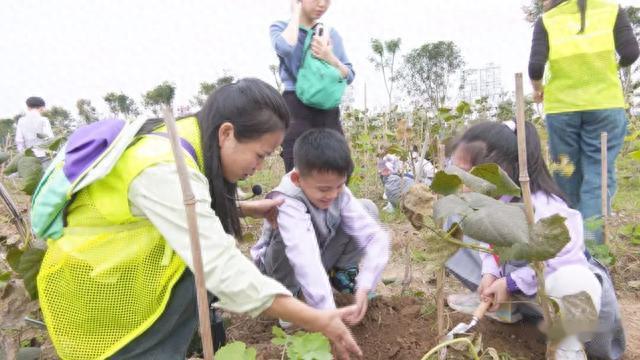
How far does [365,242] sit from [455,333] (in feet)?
2.07

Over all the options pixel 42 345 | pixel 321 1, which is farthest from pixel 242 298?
pixel 321 1

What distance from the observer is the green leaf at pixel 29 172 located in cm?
122

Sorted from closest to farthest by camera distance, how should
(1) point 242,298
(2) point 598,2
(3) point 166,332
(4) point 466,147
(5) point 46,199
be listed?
(1) point 242,298 < (5) point 46,199 < (3) point 166,332 < (4) point 466,147 < (2) point 598,2

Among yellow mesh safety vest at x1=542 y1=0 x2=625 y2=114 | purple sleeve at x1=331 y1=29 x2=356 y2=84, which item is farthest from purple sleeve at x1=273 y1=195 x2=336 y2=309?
yellow mesh safety vest at x1=542 y1=0 x2=625 y2=114

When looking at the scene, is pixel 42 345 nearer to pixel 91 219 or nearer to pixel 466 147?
pixel 91 219

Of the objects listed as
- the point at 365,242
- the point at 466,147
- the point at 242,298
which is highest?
the point at 466,147

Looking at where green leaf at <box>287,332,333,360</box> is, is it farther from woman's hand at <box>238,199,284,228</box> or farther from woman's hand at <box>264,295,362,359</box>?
woman's hand at <box>238,199,284,228</box>

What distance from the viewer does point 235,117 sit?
1.05m

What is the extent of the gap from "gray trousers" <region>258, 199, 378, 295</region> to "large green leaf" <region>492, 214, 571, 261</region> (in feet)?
3.21

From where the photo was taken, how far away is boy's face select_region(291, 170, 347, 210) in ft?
4.63

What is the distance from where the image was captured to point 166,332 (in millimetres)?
1097

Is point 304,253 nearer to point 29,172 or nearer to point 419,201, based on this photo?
point 419,201

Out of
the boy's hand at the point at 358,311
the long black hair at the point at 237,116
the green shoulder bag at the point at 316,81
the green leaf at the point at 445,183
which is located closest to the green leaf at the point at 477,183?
the green leaf at the point at 445,183

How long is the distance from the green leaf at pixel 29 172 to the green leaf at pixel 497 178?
42.6 inches
